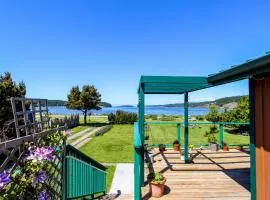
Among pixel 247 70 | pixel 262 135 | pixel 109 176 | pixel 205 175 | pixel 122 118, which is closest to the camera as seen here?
pixel 247 70

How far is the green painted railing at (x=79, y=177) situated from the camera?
6.58 metres

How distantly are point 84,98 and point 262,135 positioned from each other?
118 ft

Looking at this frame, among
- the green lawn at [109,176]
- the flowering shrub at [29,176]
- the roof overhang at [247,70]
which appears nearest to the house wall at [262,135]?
the roof overhang at [247,70]

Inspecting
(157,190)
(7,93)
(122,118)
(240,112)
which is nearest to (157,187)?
(157,190)

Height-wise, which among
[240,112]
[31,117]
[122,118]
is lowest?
[122,118]

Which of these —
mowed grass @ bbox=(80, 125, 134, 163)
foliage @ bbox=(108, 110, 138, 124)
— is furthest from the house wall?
foliage @ bbox=(108, 110, 138, 124)

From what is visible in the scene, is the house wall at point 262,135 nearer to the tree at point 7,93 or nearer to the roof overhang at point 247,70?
the roof overhang at point 247,70

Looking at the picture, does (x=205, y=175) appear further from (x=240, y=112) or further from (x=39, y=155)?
(x=240, y=112)

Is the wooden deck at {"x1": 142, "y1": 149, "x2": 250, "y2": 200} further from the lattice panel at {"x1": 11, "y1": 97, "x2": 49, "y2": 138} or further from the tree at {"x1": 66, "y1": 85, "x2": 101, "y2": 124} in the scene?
the tree at {"x1": 66, "y1": 85, "x2": 101, "y2": 124}

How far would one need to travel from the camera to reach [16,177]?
3320 mm

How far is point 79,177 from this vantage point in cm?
747

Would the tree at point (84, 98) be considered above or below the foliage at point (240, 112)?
above

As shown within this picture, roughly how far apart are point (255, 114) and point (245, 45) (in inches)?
264

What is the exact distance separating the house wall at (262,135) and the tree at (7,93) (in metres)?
15.4
